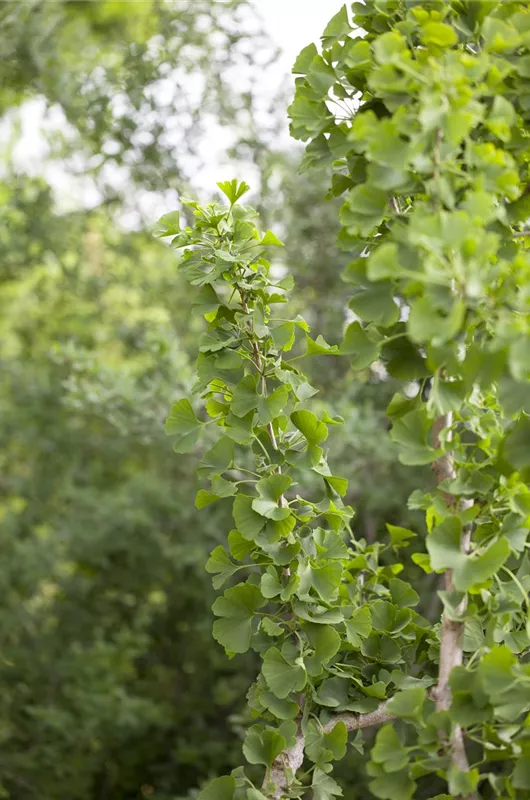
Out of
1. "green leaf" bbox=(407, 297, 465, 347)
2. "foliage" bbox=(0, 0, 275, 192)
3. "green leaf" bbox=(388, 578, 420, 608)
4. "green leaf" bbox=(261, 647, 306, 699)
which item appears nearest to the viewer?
"green leaf" bbox=(407, 297, 465, 347)

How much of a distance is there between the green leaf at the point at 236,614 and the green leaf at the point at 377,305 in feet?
1.01

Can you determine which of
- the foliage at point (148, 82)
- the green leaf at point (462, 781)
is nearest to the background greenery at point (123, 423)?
the foliage at point (148, 82)

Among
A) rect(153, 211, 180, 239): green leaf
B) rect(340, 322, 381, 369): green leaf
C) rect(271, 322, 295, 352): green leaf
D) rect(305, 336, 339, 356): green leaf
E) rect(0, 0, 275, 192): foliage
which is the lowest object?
rect(0, 0, 275, 192): foliage

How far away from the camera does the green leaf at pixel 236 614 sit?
2.69ft

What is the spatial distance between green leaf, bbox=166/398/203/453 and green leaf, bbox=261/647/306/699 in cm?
23

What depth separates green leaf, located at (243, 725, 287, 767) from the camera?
0.79m

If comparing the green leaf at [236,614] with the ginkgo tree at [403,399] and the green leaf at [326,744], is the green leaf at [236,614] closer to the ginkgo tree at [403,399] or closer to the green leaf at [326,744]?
the ginkgo tree at [403,399]

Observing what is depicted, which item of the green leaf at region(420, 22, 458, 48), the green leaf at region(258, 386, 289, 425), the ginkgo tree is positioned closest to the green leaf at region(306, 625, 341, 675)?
the ginkgo tree

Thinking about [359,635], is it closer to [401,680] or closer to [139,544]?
[401,680]

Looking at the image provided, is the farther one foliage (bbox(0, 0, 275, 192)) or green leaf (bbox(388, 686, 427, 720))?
foliage (bbox(0, 0, 275, 192))

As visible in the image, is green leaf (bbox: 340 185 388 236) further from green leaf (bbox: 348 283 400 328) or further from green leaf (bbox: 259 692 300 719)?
green leaf (bbox: 259 692 300 719)

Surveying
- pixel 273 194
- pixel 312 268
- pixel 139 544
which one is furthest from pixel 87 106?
pixel 139 544

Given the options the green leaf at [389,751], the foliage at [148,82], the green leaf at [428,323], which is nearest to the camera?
the green leaf at [428,323]

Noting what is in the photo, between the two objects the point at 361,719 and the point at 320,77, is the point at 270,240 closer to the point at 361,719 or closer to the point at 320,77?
the point at 320,77
